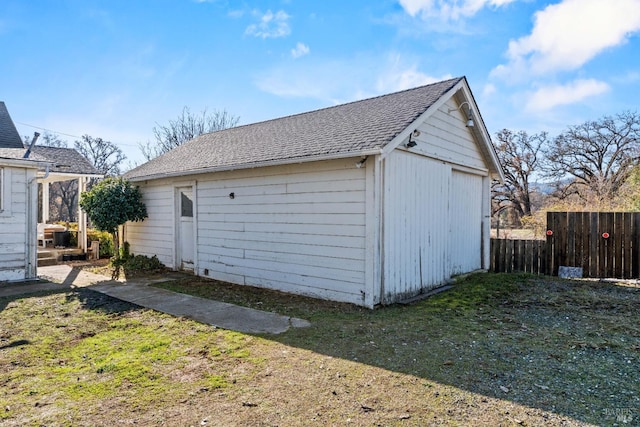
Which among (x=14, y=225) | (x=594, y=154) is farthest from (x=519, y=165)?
(x=14, y=225)

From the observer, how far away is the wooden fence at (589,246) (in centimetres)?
855

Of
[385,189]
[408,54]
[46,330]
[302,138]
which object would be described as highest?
[408,54]

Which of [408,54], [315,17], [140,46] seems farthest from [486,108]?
[140,46]

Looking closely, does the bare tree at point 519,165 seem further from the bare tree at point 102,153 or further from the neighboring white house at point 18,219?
the bare tree at point 102,153

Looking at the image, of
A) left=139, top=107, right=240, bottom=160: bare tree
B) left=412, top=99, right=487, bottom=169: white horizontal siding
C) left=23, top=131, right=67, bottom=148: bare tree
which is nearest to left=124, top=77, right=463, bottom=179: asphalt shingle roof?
left=412, top=99, right=487, bottom=169: white horizontal siding

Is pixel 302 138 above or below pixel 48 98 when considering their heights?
below

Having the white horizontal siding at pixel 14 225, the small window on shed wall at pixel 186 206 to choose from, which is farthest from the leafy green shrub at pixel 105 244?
the small window on shed wall at pixel 186 206

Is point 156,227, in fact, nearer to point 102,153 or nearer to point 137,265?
point 137,265

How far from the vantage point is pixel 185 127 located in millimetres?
28094

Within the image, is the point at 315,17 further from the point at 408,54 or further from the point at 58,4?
the point at 58,4

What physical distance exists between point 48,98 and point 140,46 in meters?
7.76

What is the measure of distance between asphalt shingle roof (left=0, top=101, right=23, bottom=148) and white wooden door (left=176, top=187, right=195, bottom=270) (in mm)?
4870

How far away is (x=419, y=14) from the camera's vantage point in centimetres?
914

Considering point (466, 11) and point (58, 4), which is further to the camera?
point (58, 4)
